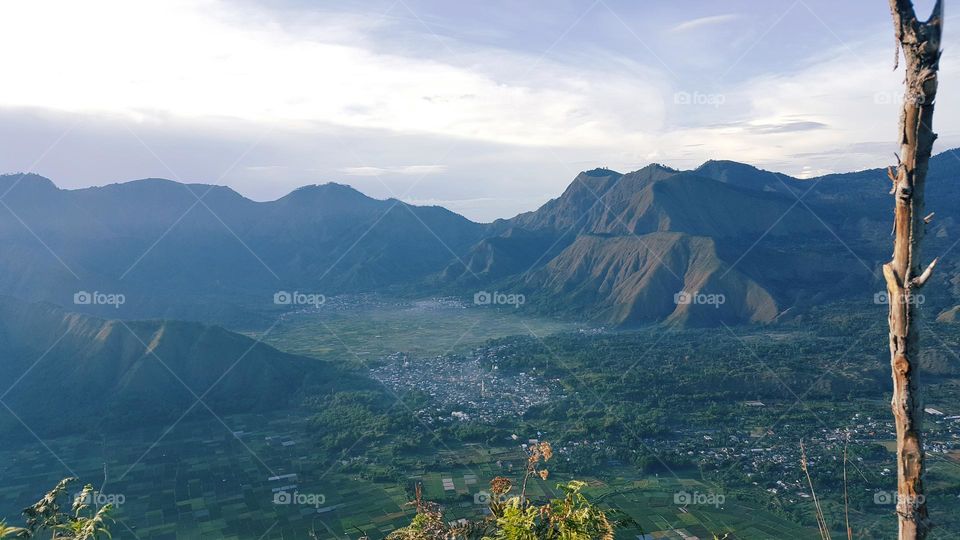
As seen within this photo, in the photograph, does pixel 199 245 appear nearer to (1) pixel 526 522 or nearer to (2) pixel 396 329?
(2) pixel 396 329

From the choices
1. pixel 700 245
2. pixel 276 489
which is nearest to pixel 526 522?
pixel 276 489

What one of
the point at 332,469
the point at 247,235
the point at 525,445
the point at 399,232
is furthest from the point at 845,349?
the point at 247,235

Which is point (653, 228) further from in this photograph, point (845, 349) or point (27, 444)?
point (27, 444)

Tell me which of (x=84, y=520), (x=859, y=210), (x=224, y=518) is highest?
(x=859, y=210)

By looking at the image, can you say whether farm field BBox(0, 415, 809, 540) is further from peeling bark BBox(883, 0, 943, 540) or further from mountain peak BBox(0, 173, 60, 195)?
mountain peak BBox(0, 173, 60, 195)

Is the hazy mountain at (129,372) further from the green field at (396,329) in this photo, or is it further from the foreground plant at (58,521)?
the foreground plant at (58,521)
